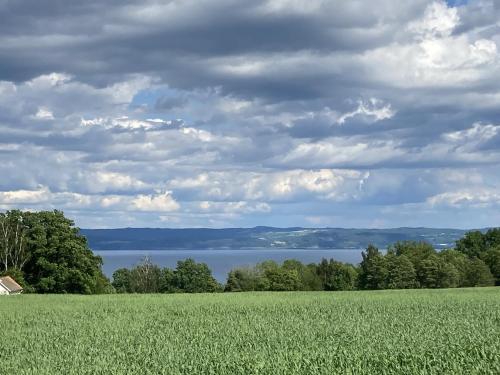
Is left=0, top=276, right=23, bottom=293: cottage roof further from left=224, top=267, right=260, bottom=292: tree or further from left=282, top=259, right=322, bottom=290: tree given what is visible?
left=282, top=259, right=322, bottom=290: tree

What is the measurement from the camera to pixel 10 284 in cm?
7350

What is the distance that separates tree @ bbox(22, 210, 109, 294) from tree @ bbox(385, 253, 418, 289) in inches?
1767

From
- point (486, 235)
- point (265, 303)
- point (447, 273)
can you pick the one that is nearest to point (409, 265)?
point (447, 273)

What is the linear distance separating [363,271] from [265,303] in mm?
66722

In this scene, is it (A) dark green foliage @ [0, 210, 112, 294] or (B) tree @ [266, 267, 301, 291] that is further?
(B) tree @ [266, 267, 301, 291]

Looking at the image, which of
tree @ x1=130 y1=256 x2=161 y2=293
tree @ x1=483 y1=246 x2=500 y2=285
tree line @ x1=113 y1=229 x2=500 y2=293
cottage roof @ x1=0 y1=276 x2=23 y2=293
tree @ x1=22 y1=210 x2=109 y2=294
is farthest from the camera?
tree @ x1=130 y1=256 x2=161 y2=293

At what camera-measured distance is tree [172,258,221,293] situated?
349ft

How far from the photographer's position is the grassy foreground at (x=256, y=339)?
61.8 ft

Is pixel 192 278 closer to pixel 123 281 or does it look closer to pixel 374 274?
pixel 123 281

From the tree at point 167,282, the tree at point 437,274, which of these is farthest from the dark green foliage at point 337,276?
the tree at point 167,282

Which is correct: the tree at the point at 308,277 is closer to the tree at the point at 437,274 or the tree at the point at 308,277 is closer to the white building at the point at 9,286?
the tree at the point at 437,274

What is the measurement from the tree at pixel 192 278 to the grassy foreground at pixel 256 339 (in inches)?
2494

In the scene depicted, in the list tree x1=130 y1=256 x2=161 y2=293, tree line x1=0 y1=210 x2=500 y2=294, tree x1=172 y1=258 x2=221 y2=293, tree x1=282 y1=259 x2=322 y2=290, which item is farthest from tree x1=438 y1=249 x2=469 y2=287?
tree x1=130 y1=256 x2=161 y2=293

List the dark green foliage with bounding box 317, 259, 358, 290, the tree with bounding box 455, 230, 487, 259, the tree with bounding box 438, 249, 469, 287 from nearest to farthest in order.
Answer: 1. the tree with bounding box 438, 249, 469, 287
2. the dark green foliage with bounding box 317, 259, 358, 290
3. the tree with bounding box 455, 230, 487, 259
